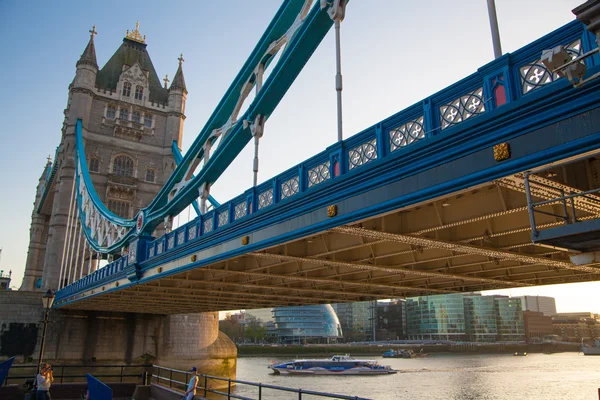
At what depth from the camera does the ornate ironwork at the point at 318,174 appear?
968cm

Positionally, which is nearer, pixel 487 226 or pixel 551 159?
pixel 551 159

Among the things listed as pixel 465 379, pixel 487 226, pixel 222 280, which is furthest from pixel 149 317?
pixel 487 226

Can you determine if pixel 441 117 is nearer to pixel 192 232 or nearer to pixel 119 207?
pixel 192 232

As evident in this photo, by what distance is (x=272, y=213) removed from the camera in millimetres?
11430

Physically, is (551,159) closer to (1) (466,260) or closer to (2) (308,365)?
(1) (466,260)

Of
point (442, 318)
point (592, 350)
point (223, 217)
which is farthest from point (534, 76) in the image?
point (442, 318)

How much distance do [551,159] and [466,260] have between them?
369 inches

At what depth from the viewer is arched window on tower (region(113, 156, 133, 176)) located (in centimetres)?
5088

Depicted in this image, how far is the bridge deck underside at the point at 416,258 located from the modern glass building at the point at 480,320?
427ft

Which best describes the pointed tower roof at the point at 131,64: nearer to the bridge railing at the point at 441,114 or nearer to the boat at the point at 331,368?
the boat at the point at 331,368

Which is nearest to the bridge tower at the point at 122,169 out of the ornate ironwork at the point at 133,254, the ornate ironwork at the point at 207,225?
the ornate ironwork at the point at 133,254

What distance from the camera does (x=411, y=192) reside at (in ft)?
24.8

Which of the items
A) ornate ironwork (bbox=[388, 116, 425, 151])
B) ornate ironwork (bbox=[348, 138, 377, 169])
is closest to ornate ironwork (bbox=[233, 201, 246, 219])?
ornate ironwork (bbox=[348, 138, 377, 169])

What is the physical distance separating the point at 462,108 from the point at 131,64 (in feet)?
183
